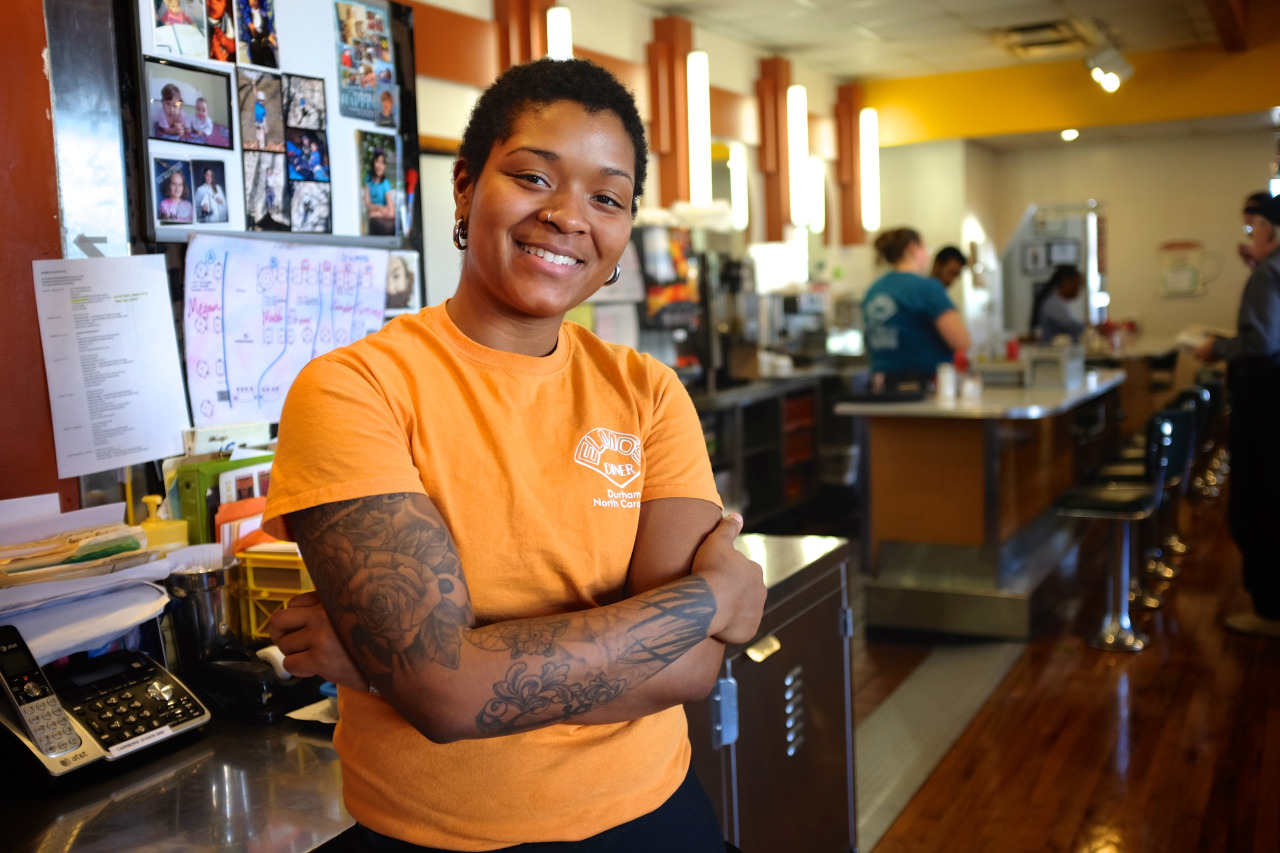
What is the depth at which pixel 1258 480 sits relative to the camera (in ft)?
14.1

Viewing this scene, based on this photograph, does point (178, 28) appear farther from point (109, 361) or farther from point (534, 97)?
point (534, 97)

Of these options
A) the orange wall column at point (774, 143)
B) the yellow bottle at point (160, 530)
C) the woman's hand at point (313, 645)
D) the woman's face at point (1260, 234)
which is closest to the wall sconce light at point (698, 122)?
the orange wall column at point (774, 143)

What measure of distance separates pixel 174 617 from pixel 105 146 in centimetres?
79

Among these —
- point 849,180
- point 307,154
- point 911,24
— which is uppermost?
point 911,24

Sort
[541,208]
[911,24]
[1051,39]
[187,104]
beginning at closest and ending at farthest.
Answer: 1. [541,208]
2. [187,104]
3. [911,24]
4. [1051,39]

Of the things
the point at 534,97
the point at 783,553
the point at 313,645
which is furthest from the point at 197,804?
the point at 783,553

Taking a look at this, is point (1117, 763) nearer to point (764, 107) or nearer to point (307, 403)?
point (307, 403)

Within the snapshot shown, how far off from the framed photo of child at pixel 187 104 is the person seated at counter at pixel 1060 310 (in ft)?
24.0

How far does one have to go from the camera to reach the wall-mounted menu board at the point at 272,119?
71.5 inches

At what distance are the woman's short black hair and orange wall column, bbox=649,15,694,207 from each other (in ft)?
15.4

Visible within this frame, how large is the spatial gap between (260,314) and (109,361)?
325 mm

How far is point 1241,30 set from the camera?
6.90 metres

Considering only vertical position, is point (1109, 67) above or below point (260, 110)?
above

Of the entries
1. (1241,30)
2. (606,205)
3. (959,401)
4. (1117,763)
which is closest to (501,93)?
(606,205)
